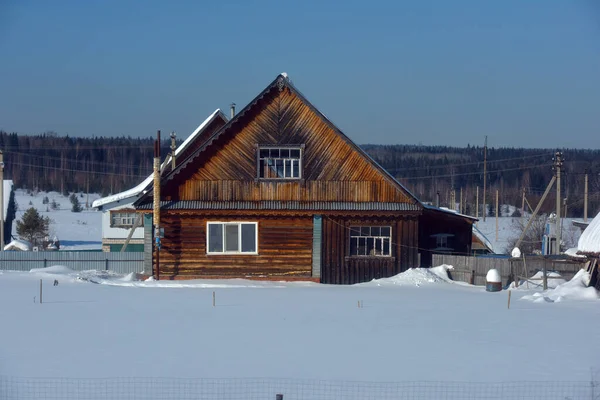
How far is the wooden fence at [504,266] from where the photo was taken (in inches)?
1068

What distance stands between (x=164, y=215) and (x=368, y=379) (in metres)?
16.5

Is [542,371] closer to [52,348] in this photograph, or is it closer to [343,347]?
[343,347]

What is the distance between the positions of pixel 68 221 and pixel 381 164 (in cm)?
8931

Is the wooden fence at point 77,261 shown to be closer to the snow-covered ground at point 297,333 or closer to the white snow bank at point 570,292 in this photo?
the snow-covered ground at point 297,333

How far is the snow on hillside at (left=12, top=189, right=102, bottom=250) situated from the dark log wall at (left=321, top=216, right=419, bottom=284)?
40.3m

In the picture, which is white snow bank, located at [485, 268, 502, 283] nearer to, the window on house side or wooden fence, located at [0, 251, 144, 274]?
wooden fence, located at [0, 251, 144, 274]

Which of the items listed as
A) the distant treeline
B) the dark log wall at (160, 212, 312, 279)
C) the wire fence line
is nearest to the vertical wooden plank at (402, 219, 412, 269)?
the dark log wall at (160, 212, 312, 279)

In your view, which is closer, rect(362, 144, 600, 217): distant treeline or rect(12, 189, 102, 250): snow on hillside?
rect(12, 189, 102, 250): snow on hillside

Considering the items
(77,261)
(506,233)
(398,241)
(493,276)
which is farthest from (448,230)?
(506,233)

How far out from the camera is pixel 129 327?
17.1 m

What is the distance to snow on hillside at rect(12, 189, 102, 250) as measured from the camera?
74.2m

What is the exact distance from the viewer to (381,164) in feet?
571

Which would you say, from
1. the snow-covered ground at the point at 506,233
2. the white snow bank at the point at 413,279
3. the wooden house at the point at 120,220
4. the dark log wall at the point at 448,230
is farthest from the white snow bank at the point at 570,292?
the snow-covered ground at the point at 506,233

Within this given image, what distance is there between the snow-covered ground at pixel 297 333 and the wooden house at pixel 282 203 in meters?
2.20
